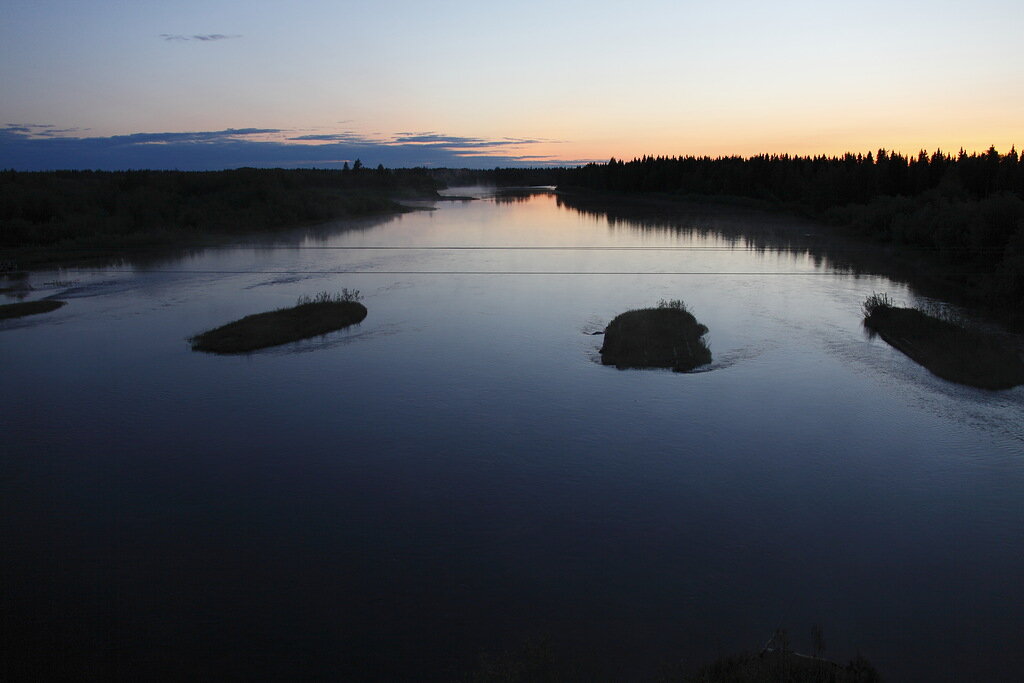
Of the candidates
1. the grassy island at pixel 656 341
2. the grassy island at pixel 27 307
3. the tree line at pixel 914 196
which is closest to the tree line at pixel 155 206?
the grassy island at pixel 27 307

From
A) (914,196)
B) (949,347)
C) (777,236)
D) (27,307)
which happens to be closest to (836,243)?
(777,236)

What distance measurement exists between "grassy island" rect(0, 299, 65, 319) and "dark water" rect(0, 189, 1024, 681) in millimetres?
3623

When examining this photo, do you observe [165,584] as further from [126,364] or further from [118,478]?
[126,364]

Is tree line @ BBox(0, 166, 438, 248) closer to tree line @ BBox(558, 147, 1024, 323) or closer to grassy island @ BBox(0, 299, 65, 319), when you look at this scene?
grassy island @ BBox(0, 299, 65, 319)

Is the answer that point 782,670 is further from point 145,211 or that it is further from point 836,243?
point 145,211

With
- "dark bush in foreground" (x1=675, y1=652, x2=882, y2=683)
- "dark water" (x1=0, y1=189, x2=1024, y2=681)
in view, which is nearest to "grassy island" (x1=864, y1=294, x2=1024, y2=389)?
"dark water" (x1=0, y1=189, x2=1024, y2=681)

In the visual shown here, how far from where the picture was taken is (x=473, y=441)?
15.0 metres

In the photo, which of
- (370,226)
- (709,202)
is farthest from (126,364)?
(709,202)

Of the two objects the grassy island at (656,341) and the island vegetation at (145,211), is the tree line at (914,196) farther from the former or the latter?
the island vegetation at (145,211)

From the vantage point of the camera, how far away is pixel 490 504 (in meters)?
12.4

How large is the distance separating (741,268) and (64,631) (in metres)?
33.7

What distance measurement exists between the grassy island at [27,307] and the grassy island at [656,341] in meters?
21.6

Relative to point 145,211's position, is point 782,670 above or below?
below

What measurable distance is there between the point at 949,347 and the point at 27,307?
3176cm
